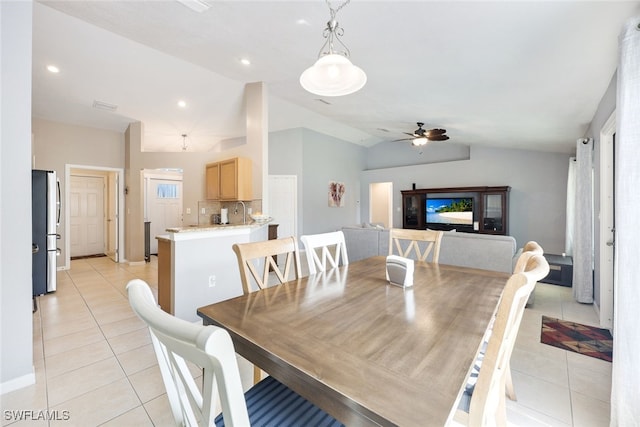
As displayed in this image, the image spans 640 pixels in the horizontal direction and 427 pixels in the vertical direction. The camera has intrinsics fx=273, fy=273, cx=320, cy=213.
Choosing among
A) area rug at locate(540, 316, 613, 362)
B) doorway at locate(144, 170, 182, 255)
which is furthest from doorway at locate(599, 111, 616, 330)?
doorway at locate(144, 170, 182, 255)

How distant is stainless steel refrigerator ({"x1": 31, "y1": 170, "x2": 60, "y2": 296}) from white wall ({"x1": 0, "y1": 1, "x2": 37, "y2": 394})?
205 centimetres

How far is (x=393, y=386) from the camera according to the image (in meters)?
0.71

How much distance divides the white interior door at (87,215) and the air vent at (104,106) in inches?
102

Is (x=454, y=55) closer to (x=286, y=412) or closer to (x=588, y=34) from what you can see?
(x=588, y=34)

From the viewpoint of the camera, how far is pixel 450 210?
6973 millimetres

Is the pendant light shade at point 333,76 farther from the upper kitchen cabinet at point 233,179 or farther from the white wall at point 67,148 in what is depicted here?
the white wall at point 67,148

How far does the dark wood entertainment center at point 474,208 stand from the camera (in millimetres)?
6250

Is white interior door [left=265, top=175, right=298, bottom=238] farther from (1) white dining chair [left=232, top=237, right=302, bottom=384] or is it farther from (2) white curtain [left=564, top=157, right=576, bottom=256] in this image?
(2) white curtain [left=564, top=157, right=576, bottom=256]

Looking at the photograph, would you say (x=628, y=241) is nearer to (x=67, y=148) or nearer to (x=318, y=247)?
(x=318, y=247)

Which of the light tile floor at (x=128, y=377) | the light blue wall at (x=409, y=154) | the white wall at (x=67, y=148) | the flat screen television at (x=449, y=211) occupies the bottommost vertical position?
the light tile floor at (x=128, y=377)

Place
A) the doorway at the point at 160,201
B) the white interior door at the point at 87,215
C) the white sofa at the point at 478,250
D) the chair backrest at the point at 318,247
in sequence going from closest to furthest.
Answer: the chair backrest at the point at 318,247
the white sofa at the point at 478,250
the white interior door at the point at 87,215
the doorway at the point at 160,201

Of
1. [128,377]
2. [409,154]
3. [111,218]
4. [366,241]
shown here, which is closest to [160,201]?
[111,218]

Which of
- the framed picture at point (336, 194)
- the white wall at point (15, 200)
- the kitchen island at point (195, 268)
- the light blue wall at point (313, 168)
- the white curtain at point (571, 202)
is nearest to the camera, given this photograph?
the white wall at point (15, 200)

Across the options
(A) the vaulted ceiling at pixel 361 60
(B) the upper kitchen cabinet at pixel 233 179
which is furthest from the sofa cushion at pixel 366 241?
(A) the vaulted ceiling at pixel 361 60
